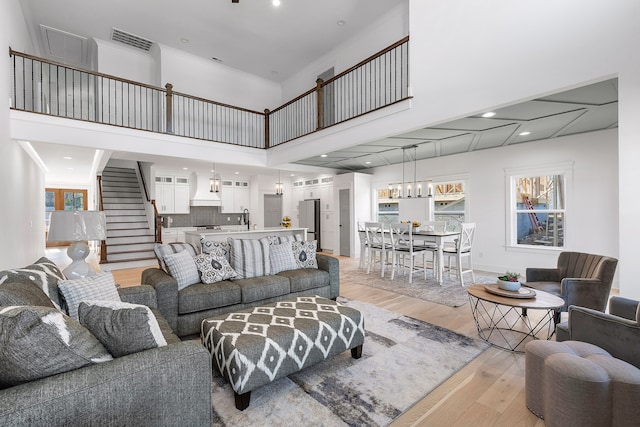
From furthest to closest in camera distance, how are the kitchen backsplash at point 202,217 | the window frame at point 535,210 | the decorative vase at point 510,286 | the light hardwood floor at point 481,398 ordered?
the kitchen backsplash at point 202,217
the window frame at point 535,210
the decorative vase at point 510,286
the light hardwood floor at point 481,398

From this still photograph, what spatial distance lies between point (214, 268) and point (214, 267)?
1 centimetres

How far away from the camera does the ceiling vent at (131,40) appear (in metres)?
6.06

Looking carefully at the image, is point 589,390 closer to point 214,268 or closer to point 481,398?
point 481,398

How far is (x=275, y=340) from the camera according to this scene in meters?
2.03

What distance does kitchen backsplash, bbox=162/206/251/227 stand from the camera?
920cm

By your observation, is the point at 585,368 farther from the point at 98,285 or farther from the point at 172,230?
the point at 172,230

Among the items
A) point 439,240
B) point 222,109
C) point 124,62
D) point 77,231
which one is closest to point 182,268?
point 77,231

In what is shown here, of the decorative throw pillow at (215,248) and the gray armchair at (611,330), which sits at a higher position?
the decorative throw pillow at (215,248)

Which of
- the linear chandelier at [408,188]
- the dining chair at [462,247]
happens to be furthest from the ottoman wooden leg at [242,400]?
the linear chandelier at [408,188]

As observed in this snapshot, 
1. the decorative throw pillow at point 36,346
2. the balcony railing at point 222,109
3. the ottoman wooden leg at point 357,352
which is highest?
the balcony railing at point 222,109

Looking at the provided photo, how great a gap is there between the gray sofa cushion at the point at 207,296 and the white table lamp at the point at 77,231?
34.4 inches

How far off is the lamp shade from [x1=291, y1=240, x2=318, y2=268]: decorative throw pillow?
2.25 m

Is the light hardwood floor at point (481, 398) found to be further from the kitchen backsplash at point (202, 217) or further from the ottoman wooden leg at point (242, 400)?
the kitchen backsplash at point (202, 217)

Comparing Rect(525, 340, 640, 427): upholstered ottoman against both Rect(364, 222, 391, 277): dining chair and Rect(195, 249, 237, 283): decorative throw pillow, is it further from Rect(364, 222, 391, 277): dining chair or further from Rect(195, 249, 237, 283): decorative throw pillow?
Rect(364, 222, 391, 277): dining chair
